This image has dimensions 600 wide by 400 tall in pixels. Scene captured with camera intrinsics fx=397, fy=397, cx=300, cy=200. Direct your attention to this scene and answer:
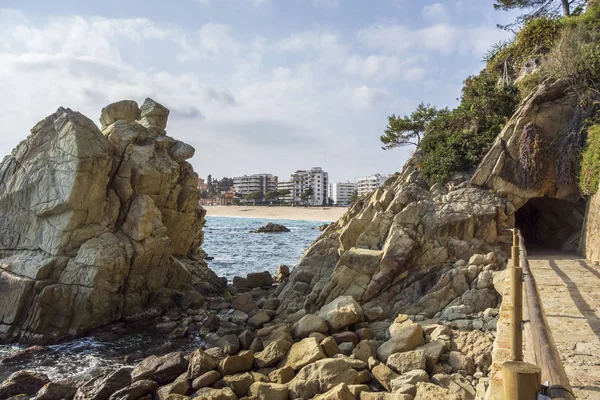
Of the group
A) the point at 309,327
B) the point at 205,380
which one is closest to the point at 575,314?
the point at 309,327

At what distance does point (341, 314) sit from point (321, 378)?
3107 millimetres

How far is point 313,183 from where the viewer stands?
5551 inches

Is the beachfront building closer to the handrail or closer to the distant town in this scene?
the distant town

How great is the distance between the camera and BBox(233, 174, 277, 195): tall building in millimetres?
148375

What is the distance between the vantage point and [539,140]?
14750 mm

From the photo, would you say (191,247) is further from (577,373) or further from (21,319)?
(577,373)

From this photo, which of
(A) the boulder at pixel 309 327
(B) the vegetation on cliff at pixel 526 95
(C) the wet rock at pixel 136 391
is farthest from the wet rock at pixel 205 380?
(B) the vegetation on cliff at pixel 526 95

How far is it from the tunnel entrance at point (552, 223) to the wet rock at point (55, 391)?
673 inches

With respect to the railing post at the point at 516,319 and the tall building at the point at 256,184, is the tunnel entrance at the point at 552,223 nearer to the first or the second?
the railing post at the point at 516,319

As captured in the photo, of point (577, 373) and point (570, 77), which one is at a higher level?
point (570, 77)

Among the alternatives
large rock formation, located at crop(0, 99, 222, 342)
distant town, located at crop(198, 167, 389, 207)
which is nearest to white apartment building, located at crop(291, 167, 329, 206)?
distant town, located at crop(198, 167, 389, 207)

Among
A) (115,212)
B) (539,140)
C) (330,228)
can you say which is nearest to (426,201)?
(539,140)

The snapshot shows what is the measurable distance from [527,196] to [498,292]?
5825 millimetres

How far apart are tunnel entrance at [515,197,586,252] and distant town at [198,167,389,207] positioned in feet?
348
